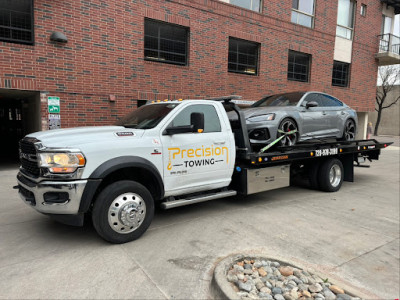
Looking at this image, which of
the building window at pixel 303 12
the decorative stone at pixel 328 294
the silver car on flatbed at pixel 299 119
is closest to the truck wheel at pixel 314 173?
the silver car on flatbed at pixel 299 119

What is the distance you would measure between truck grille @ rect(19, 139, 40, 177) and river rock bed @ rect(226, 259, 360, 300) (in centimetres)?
270

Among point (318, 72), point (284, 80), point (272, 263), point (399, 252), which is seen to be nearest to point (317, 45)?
point (318, 72)

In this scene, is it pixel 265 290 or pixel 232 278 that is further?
pixel 232 278

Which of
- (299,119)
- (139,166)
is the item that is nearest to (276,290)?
(139,166)

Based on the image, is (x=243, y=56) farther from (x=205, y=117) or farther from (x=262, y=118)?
(x=205, y=117)

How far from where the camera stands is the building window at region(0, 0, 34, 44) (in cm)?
813

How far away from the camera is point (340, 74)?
1772cm

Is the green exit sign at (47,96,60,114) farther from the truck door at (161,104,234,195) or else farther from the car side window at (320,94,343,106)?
the car side window at (320,94,343,106)

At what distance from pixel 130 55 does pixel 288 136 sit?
6.05 metres

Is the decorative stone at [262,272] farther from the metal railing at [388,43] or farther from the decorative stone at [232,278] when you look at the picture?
the metal railing at [388,43]

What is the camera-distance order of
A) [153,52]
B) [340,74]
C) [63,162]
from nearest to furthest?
[63,162] → [153,52] → [340,74]

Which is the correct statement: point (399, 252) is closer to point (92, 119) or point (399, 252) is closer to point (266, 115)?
point (266, 115)

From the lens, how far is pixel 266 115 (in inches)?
247

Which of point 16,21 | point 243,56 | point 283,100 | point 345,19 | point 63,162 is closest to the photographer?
point 63,162
